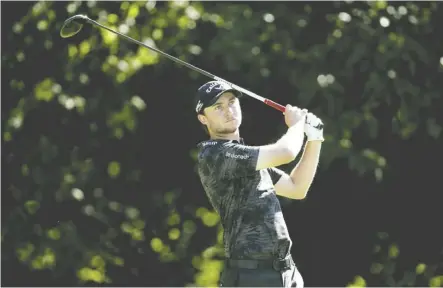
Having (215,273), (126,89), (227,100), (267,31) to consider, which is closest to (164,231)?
(215,273)

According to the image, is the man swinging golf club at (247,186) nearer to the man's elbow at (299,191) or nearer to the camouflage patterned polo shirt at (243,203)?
the camouflage patterned polo shirt at (243,203)

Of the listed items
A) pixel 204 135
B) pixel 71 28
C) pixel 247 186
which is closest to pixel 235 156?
pixel 247 186

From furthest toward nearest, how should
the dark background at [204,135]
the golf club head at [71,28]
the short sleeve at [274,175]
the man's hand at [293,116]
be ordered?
the dark background at [204,135], the golf club head at [71,28], the short sleeve at [274,175], the man's hand at [293,116]

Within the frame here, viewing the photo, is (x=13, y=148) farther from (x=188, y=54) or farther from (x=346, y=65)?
(x=346, y=65)

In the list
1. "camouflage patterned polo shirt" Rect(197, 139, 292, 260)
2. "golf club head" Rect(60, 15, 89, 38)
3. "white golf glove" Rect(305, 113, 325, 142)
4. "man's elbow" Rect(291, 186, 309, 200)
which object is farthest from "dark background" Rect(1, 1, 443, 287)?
"camouflage patterned polo shirt" Rect(197, 139, 292, 260)

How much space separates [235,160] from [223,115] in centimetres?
24

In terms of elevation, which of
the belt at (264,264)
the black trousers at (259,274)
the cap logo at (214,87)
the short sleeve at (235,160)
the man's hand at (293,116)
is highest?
the cap logo at (214,87)

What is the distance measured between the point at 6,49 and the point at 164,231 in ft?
4.64

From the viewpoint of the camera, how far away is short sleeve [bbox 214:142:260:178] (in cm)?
473

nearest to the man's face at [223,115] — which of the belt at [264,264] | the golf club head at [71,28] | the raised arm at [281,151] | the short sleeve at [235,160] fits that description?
the short sleeve at [235,160]

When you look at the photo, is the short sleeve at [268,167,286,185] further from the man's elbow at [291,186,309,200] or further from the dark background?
the dark background

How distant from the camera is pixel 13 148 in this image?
7137 mm

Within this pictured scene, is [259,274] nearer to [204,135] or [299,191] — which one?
[299,191]

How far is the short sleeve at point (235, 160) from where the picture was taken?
473 cm
